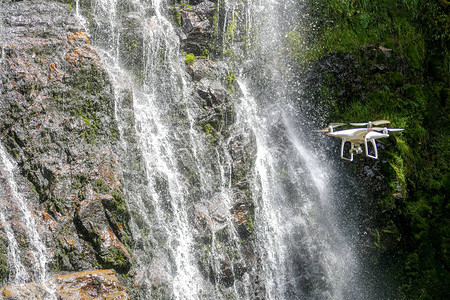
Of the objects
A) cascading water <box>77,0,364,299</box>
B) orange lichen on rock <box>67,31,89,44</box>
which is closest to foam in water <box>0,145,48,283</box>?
cascading water <box>77,0,364,299</box>

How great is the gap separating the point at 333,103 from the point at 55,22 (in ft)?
21.6

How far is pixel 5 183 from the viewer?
628cm

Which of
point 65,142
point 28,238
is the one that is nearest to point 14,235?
point 28,238

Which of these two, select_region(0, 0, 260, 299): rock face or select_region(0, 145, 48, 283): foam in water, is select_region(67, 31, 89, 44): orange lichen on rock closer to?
select_region(0, 0, 260, 299): rock face

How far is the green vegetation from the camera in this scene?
10008 mm

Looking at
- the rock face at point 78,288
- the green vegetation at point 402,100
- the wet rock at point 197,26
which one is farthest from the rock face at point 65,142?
the green vegetation at point 402,100

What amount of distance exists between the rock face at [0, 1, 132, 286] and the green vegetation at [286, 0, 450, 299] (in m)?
5.69

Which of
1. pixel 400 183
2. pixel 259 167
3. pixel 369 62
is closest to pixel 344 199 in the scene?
pixel 400 183

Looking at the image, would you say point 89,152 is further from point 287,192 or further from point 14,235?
point 287,192

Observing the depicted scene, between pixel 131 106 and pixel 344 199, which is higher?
pixel 131 106

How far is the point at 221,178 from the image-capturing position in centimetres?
883

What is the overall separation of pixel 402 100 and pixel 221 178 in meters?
5.29

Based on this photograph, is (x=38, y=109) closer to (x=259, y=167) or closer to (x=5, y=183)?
(x=5, y=183)

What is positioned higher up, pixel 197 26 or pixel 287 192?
pixel 197 26
